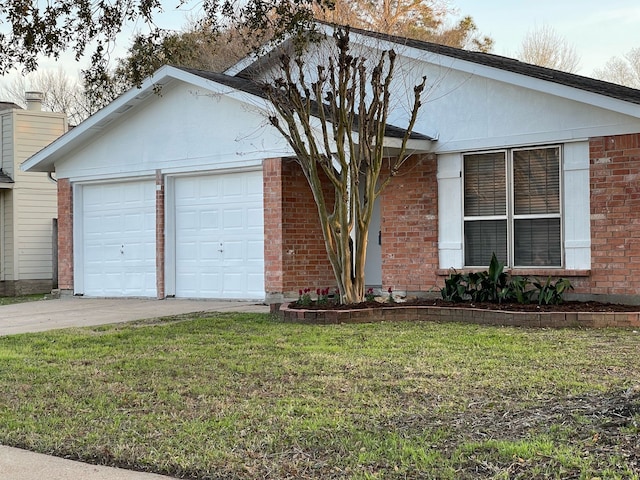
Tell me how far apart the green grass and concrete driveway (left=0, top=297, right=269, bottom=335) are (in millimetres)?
2407

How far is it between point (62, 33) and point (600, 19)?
14.8 meters

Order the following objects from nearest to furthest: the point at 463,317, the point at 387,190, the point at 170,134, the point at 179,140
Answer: the point at 463,317 < the point at 387,190 < the point at 179,140 < the point at 170,134

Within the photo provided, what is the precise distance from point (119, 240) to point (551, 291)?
9.33m

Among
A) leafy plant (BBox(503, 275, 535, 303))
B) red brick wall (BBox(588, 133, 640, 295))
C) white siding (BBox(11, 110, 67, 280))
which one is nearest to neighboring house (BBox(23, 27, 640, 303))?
red brick wall (BBox(588, 133, 640, 295))

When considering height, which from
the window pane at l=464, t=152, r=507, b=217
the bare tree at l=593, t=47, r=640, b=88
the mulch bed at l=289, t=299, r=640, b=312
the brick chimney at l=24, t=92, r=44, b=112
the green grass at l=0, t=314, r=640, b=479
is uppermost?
the bare tree at l=593, t=47, r=640, b=88

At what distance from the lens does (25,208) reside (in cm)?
2202

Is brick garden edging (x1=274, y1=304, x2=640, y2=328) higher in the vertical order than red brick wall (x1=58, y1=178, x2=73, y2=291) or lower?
lower

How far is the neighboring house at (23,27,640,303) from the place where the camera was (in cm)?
1194

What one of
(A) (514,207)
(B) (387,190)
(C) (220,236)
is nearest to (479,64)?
(A) (514,207)

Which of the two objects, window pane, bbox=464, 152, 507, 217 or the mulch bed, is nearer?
the mulch bed

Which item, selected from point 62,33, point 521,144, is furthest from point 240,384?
point 521,144

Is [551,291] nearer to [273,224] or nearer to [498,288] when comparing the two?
[498,288]

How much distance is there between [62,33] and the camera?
8789 millimetres

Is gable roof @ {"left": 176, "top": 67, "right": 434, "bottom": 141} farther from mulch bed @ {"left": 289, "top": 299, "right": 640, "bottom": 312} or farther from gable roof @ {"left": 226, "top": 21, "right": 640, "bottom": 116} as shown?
mulch bed @ {"left": 289, "top": 299, "right": 640, "bottom": 312}
